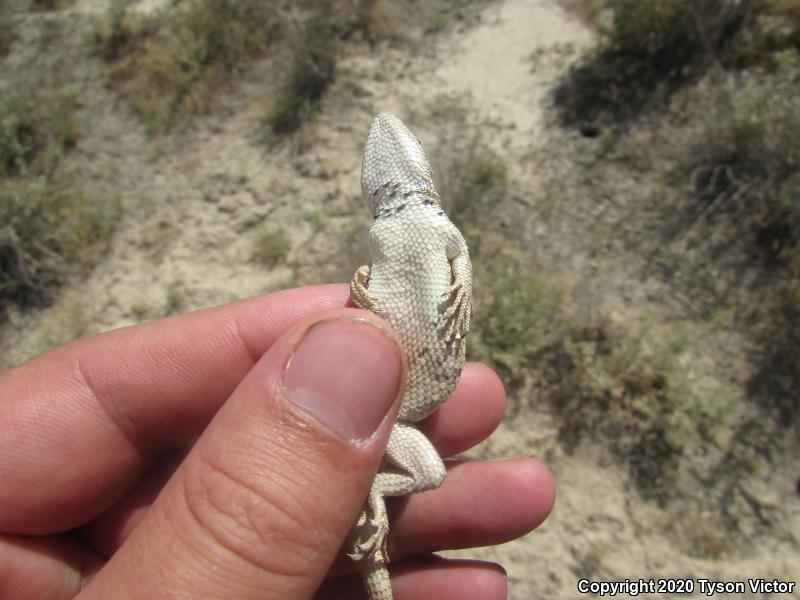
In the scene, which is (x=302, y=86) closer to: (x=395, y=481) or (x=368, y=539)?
(x=395, y=481)

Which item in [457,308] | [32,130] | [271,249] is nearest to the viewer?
[457,308]

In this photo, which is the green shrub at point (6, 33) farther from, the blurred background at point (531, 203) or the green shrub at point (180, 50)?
the green shrub at point (180, 50)

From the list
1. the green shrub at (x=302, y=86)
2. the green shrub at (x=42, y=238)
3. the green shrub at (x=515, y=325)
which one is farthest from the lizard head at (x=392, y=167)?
the green shrub at (x=42, y=238)

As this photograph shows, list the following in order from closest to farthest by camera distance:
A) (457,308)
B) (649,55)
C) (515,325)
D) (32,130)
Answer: (457,308) → (515,325) → (649,55) → (32,130)

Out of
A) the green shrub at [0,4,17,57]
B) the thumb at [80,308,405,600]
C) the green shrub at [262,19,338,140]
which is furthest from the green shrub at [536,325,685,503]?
the green shrub at [0,4,17,57]

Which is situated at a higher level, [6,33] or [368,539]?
[6,33]

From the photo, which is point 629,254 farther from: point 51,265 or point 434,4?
point 51,265

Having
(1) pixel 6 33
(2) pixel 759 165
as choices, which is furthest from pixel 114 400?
(1) pixel 6 33
